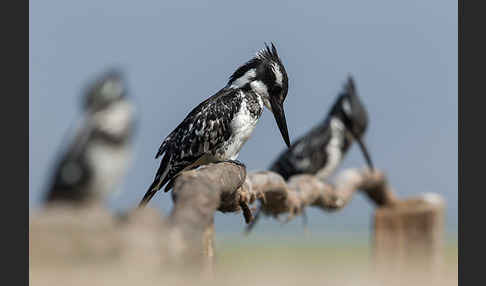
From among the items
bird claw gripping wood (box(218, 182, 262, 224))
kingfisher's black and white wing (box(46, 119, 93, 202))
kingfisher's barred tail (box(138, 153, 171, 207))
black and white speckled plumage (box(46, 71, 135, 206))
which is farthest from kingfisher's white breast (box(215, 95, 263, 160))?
kingfisher's black and white wing (box(46, 119, 93, 202))

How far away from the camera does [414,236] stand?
230 inches

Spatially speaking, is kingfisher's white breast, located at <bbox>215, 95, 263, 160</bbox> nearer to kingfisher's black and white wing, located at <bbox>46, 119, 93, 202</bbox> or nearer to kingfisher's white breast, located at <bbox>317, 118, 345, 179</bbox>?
kingfisher's black and white wing, located at <bbox>46, 119, 93, 202</bbox>

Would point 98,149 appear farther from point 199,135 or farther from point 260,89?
point 260,89

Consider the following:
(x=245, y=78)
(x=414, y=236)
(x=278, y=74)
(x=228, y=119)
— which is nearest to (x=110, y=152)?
(x=228, y=119)

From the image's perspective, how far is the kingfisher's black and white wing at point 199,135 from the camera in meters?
3.83

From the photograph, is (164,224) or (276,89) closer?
(164,224)

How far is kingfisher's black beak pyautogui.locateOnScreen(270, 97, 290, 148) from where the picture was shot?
433cm

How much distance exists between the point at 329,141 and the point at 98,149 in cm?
605

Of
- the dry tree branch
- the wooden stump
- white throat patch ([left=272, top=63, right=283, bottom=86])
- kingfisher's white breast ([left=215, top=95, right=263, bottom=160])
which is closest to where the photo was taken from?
the dry tree branch

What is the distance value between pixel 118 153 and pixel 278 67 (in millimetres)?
2916

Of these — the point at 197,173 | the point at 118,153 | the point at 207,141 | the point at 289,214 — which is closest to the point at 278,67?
the point at 207,141

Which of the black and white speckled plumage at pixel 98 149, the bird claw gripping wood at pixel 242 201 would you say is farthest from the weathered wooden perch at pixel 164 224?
the black and white speckled plumage at pixel 98 149

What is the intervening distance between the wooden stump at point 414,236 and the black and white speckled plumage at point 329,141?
1.26 m

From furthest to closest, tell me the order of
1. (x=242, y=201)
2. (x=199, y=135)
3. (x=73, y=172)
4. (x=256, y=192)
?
(x=199, y=135) < (x=256, y=192) < (x=242, y=201) < (x=73, y=172)
